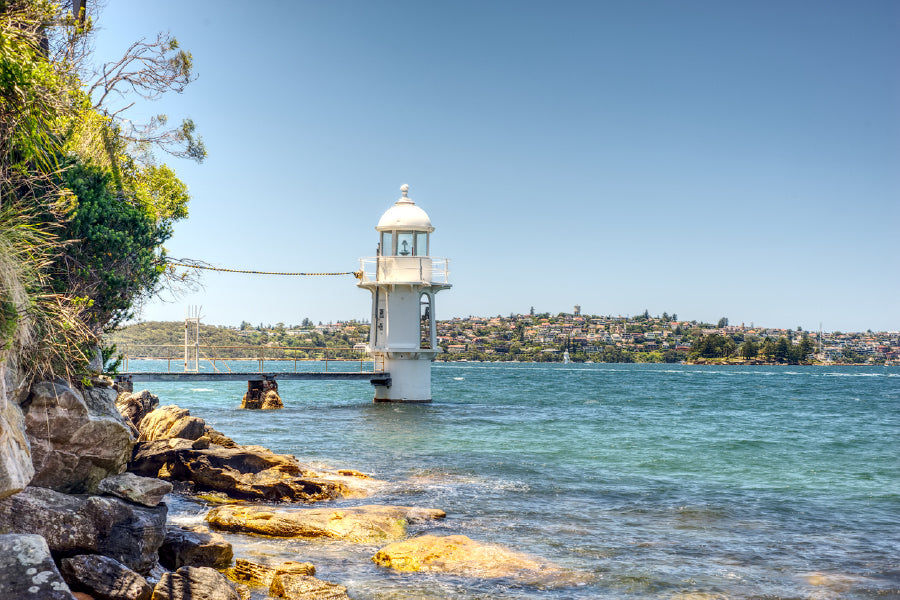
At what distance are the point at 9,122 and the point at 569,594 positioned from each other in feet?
26.9

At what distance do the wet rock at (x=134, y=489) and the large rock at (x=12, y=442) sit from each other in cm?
192

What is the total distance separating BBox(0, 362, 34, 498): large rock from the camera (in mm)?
6949

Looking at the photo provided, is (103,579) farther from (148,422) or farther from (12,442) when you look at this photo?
(148,422)

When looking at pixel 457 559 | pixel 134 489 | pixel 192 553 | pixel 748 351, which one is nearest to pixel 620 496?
pixel 457 559

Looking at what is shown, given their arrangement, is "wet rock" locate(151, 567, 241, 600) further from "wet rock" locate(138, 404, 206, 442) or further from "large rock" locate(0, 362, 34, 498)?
"wet rock" locate(138, 404, 206, 442)

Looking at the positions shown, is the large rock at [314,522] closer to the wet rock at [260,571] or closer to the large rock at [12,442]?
the wet rock at [260,571]

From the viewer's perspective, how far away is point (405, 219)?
110ft

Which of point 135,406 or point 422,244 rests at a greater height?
point 422,244

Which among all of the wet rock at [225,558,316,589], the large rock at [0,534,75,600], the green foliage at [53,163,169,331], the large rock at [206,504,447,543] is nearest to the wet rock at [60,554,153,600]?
the large rock at [0,534,75,600]

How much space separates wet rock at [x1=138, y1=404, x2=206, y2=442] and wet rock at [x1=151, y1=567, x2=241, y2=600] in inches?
337

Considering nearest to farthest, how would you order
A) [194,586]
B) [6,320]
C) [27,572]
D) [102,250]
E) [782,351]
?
[27,572]
[6,320]
[194,586]
[102,250]
[782,351]

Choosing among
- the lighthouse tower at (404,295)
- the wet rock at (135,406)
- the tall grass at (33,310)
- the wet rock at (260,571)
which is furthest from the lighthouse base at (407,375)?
the tall grass at (33,310)

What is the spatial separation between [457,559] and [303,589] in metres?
2.51

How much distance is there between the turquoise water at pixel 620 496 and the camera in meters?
10.3
